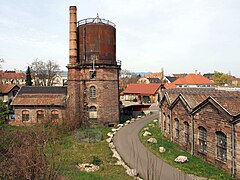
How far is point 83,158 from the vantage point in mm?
16328

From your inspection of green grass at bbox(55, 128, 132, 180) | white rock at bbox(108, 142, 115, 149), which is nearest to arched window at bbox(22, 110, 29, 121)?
green grass at bbox(55, 128, 132, 180)

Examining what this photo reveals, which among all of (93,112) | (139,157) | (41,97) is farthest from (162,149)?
(41,97)

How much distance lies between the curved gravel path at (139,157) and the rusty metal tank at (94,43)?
8935 mm

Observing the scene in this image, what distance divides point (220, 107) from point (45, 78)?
49.8 m

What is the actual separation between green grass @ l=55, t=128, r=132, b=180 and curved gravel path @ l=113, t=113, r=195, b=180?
42.4 inches

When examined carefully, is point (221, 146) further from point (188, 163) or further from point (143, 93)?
point (143, 93)

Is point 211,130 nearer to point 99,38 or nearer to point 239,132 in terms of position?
point 239,132

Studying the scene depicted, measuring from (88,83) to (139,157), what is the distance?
13354mm

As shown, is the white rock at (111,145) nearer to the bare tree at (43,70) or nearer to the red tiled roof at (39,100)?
the red tiled roof at (39,100)

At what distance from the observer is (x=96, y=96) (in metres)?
27.2

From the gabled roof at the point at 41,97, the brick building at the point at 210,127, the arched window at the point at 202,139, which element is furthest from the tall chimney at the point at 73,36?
the arched window at the point at 202,139

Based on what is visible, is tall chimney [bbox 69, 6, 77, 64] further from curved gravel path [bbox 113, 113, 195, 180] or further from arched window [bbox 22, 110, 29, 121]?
curved gravel path [bbox 113, 113, 195, 180]

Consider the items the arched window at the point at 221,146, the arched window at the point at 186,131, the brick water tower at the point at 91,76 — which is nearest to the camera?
the arched window at the point at 221,146

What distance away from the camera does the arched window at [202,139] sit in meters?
15.2
